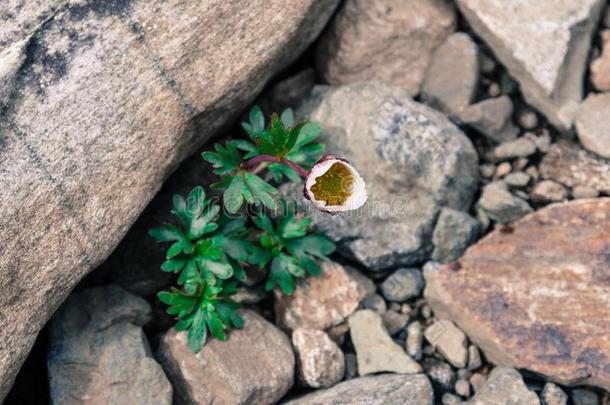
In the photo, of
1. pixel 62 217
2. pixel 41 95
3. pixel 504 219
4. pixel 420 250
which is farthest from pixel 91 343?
pixel 504 219

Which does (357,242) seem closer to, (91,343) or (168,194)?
(168,194)

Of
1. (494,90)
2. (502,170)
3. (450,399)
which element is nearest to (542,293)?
(450,399)

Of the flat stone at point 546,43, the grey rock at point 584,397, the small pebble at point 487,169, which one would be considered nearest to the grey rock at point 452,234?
the small pebble at point 487,169

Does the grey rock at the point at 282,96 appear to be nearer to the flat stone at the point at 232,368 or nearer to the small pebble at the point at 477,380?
the flat stone at the point at 232,368

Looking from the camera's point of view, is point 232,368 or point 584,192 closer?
point 232,368

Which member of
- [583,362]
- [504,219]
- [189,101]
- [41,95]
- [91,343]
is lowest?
[583,362]

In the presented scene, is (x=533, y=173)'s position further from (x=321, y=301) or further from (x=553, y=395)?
(x=321, y=301)
